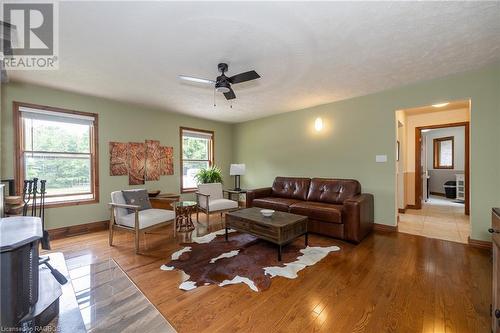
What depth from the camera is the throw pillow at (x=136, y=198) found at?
3374 mm

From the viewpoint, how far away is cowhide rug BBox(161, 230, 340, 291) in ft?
7.18

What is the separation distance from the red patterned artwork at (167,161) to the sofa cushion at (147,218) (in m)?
1.66

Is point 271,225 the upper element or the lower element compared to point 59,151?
lower

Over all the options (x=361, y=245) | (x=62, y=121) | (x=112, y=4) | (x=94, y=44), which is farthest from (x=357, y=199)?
(x=62, y=121)

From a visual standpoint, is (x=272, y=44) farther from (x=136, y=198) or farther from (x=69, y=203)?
(x=69, y=203)

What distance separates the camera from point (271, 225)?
8.73 ft

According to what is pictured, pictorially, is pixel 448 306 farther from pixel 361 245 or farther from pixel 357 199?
pixel 357 199

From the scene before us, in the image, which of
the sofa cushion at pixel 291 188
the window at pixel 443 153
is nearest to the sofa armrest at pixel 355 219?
the sofa cushion at pixel 291 188

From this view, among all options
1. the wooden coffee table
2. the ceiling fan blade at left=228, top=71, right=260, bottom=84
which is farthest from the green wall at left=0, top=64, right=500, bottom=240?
the ceiling fan blade at left=228, top=71, right=260, bottom=84

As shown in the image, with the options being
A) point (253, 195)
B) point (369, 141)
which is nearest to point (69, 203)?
point (253, 195)

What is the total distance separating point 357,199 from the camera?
333 cm

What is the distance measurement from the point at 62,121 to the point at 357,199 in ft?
16.8

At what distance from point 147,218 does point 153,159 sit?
202cm

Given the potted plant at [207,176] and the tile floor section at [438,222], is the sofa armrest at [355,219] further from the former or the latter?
the potted plant at [207,176]
